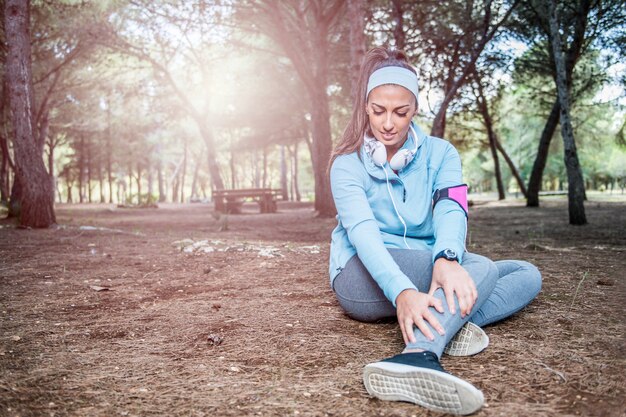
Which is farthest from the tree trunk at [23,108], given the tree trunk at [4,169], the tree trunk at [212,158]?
the tree trunk at [4,169]

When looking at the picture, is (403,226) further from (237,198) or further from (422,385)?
(237,198)

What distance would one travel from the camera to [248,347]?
90.7 inches

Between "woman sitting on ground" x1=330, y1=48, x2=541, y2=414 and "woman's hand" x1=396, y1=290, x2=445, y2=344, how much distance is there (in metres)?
0.01

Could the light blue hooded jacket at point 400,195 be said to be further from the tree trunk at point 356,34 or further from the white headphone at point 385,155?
the tree trunk at point 356,34

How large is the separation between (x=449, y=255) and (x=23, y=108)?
27.7ft

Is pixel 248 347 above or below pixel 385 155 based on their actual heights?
below

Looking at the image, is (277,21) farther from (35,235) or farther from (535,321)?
(535,321)

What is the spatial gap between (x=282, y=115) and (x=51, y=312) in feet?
59.7

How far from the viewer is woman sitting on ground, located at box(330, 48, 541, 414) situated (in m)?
2.09

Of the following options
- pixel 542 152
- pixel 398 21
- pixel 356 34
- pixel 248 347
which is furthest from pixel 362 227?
pixel 542 152

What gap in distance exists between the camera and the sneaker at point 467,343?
6.84 ft

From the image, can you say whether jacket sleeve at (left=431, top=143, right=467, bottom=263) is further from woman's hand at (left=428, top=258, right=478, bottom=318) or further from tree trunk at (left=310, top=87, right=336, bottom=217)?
tree trunk at (left=310, top=87, right=336, bottom=217)

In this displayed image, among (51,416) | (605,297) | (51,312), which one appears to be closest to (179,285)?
(51,312)

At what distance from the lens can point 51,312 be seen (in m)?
3.00
